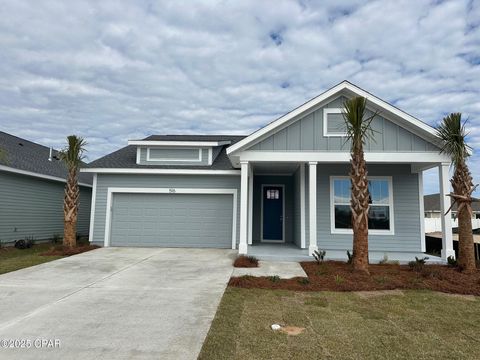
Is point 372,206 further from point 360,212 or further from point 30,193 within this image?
point 30,193

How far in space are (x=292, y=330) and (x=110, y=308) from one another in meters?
2.75

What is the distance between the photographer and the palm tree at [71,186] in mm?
10359

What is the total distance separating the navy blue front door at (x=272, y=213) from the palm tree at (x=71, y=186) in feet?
22.8

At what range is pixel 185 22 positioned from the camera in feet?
31.0

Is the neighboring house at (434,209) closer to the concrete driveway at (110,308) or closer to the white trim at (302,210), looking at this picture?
the white trim at (302,210)

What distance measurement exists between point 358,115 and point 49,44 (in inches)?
417

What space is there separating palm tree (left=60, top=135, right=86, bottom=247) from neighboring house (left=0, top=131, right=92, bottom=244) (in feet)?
8.42

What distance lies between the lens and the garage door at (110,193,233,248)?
11570mm

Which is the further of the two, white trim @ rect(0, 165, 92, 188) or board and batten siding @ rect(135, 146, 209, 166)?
board and batten siding @ rect(135, 146, 209, 166)

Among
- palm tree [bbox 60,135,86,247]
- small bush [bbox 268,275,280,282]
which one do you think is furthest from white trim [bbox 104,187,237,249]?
small bush [bbox 268,275,280,282]

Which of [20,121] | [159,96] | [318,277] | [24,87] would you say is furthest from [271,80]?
[20,121]

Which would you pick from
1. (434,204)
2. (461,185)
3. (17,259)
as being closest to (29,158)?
(17,259)

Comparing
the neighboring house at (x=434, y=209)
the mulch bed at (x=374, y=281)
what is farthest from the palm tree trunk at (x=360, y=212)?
the neighboring house at (x=434, y=209)

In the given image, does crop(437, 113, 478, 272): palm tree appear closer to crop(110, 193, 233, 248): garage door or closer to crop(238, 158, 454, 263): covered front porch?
crop(238, 158, 454, 263): covered front porch
